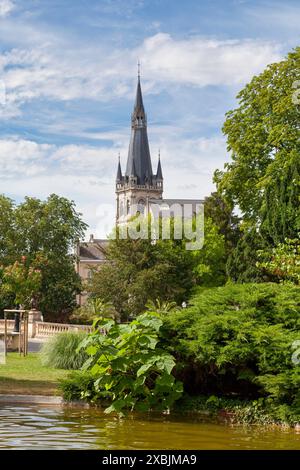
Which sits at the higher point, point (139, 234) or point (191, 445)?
point (139, 234)

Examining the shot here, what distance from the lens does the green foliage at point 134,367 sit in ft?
44.0

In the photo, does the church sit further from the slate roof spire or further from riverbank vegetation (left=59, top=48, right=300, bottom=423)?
riverbank vegetation (left=59, top=48, right=300, bottom=423)

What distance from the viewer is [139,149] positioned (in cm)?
16712

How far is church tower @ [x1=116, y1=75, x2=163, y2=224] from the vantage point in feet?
530

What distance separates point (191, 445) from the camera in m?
10.8

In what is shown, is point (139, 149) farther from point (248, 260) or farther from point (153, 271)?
point (248, 260)

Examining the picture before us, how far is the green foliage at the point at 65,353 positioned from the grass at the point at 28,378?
278 mm

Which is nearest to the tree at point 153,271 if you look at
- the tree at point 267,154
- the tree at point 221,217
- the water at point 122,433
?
the tree at point 221,217

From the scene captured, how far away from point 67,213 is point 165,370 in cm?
5284

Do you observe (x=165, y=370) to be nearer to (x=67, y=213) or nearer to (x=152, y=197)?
(x=67, y=213)

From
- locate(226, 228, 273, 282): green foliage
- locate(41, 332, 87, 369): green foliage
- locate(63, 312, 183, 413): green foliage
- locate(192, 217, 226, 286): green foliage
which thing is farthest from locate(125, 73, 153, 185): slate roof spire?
locate(63, 312, 183, 413): green foliage

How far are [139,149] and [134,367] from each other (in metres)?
155
